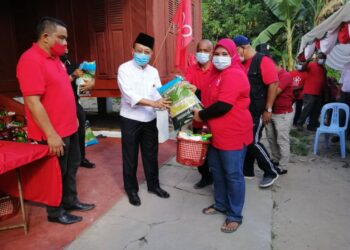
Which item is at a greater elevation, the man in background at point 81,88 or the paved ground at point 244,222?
the man in background at point 81,88

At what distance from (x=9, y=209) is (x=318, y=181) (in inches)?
150

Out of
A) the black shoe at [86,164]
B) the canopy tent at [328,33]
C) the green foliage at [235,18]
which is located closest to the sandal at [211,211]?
the black shoe at [86,164]

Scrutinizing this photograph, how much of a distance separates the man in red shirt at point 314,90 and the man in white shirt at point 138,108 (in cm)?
560

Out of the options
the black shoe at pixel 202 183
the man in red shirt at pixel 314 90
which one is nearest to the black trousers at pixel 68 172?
the black shoe at pixel 202 183

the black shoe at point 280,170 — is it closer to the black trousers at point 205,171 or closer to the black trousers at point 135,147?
the black trousers at point 205,171

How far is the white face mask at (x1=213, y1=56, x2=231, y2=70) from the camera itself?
111 inches

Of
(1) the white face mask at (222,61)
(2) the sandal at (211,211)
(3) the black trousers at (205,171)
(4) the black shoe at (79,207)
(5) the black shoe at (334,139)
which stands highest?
(1) the white face mask at (222,61)

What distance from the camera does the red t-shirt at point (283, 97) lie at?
432 centimetres

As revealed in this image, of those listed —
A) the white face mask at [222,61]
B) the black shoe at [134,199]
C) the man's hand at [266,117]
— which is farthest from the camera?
the man's hand at [266,117]

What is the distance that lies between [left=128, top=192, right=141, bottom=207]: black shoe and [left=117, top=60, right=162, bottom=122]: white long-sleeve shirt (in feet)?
2.85

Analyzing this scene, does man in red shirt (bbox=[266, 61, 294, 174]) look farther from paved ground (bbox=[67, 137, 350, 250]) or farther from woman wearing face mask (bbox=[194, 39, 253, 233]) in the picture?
woman wearing face mask (bbox=[194, 39, 253, 233])

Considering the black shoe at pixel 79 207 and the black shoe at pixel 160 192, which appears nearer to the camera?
the black shoe at pixel 79 207

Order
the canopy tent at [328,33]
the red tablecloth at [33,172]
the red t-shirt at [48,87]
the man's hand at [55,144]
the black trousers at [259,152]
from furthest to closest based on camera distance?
the canopy tent at [328,33] < the black trousers at [259,152] < the man's hand at [55,144] < the red t-shirt at [48,87] < the red tablecloth at [33,172]

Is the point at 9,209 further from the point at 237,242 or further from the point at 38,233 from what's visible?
the point at 237,242
